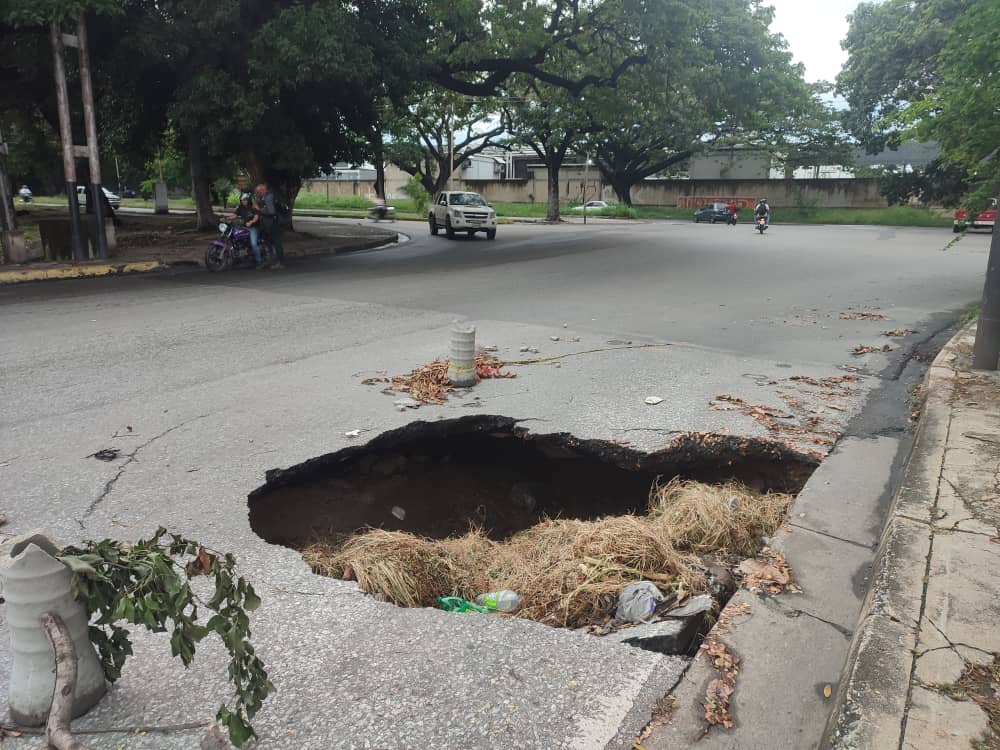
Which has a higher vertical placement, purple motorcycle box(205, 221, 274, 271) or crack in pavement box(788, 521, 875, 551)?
purple motorcycle box(205, 221, 274, 271)

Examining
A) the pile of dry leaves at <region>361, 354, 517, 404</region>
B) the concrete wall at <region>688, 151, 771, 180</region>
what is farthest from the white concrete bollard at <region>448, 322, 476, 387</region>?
the concrete wall at <region>688, 151, 771, 180</region>

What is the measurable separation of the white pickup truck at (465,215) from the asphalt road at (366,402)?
8.57 metres

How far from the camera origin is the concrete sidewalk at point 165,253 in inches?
526

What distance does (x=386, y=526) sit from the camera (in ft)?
15.6

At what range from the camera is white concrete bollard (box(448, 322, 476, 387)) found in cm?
630

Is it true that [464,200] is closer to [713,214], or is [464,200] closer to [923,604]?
[923,604]

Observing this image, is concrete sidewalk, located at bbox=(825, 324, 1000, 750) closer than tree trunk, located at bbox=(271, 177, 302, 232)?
Yes

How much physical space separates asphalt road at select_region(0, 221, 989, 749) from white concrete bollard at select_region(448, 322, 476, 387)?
292mm

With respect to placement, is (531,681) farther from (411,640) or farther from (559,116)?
(559,116)

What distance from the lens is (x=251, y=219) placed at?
47.9 ft

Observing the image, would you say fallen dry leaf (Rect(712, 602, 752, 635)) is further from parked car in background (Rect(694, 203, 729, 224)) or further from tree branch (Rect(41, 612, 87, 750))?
parked car in background (Rect(694, 203, 729, 224))

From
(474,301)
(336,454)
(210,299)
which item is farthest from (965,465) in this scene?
(210,299)

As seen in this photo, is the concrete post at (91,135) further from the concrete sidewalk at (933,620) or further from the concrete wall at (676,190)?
the concrete wall at (676,190)

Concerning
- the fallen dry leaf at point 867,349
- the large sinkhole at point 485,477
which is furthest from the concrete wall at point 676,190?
the large sinkhole at point 485,477
